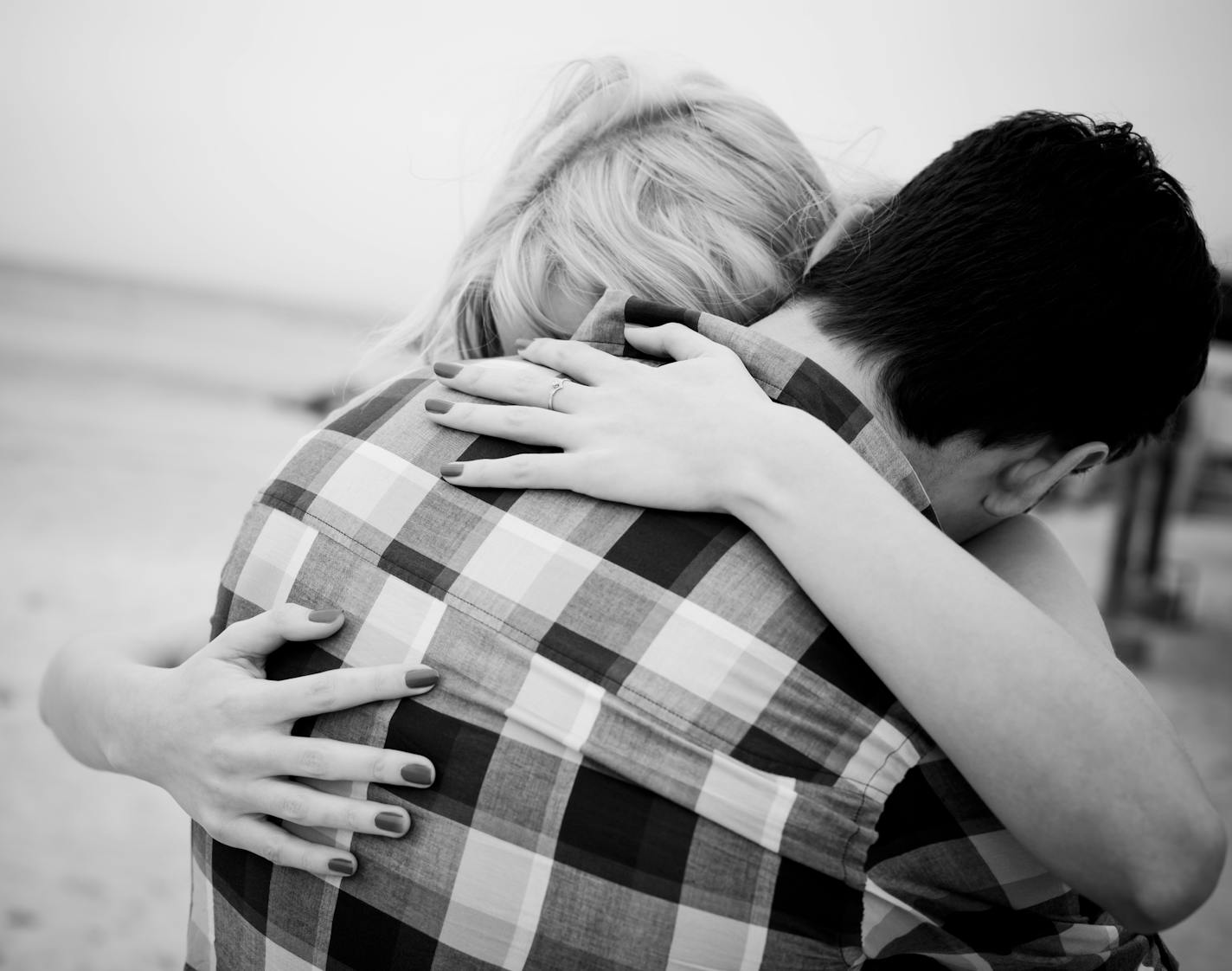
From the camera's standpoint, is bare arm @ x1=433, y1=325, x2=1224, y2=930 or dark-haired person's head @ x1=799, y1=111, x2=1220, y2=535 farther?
dark-haired person's head @ x1=799, y1=111, x2=1220, y2=535

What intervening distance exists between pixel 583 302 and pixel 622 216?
16cm

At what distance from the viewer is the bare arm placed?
95cm

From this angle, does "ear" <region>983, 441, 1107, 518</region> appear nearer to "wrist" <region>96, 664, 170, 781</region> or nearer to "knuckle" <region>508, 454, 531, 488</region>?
"knuckle" <region>508, 454, 531, 488</region>

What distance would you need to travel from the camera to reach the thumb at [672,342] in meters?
1.24

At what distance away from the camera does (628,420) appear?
1158mm

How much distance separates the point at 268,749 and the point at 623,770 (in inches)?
17.6

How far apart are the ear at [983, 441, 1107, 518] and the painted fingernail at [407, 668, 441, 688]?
2.81 ft

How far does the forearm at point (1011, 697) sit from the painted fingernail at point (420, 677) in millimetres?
399

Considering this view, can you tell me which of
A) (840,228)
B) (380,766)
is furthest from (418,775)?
(840,228)

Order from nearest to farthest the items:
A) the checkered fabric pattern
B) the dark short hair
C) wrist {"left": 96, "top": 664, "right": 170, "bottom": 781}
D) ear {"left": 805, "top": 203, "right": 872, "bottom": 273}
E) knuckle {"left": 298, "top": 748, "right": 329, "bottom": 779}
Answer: the checkered fabric pattern
knuckle {"left": 298, "top": 748, "right": 329, "bottom": 779}
the dark short hair
wrist {"left": 96, "top": 664, "right": 170, "bottom": 781}
ear {"left": 805, "top": 203, "right": 872, "bottom": 273}

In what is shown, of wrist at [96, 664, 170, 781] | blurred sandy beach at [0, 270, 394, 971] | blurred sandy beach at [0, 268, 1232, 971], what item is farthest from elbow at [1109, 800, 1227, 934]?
blurred sandy beach at [0, 270, 394, 971]

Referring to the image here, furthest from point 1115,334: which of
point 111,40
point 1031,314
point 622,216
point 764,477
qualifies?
point 111,40

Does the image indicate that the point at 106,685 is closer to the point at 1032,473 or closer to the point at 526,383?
the point at 526,383

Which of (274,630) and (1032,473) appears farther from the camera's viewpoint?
(1032,473)
